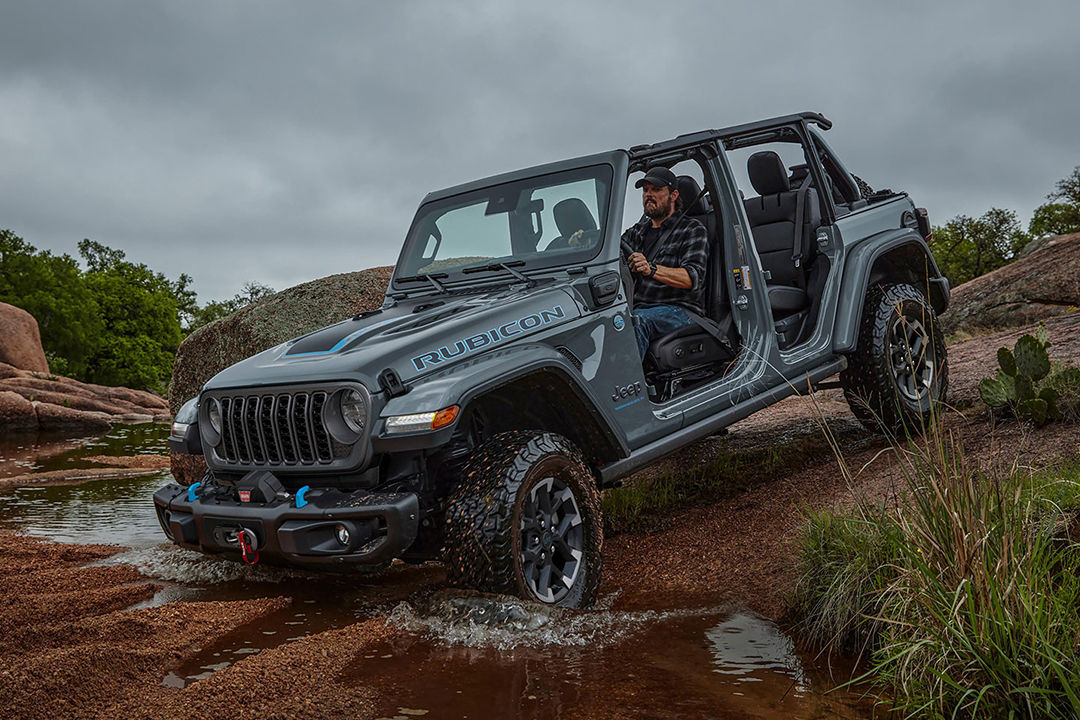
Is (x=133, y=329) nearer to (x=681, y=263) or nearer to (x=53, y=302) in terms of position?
(x=53, y=302)

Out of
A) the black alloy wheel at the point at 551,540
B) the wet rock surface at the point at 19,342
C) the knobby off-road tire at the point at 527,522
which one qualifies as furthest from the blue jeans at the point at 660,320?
the wet rock surface at the point at 19,342

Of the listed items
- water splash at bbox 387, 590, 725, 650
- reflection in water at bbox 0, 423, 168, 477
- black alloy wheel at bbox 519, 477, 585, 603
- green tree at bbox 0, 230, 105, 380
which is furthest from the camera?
green tree at bbox 0, 230, 105, 380

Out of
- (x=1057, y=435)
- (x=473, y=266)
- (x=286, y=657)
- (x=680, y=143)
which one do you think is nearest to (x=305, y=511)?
(x=286, y=657)

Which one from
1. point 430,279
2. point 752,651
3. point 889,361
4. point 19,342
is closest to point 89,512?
point 430,279

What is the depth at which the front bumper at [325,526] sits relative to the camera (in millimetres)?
3449

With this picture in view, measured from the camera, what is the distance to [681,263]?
18.4 ft

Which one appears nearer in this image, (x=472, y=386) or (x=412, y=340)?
(x=472, y=386)

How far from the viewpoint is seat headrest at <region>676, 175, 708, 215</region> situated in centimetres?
595

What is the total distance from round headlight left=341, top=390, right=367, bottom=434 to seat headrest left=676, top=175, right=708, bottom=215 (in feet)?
10.1

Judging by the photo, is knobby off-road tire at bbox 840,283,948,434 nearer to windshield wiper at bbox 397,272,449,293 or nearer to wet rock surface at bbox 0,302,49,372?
windshield wiper at bbox 397,272,449,293

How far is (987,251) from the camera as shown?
3906 centimetres

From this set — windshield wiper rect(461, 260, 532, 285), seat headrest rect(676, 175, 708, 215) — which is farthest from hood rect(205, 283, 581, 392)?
seat headrest rect(676, 175, 708, 215)

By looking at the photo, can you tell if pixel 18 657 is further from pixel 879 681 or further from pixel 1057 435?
pixel 1057 435

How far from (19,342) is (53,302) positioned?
13.4 meters
